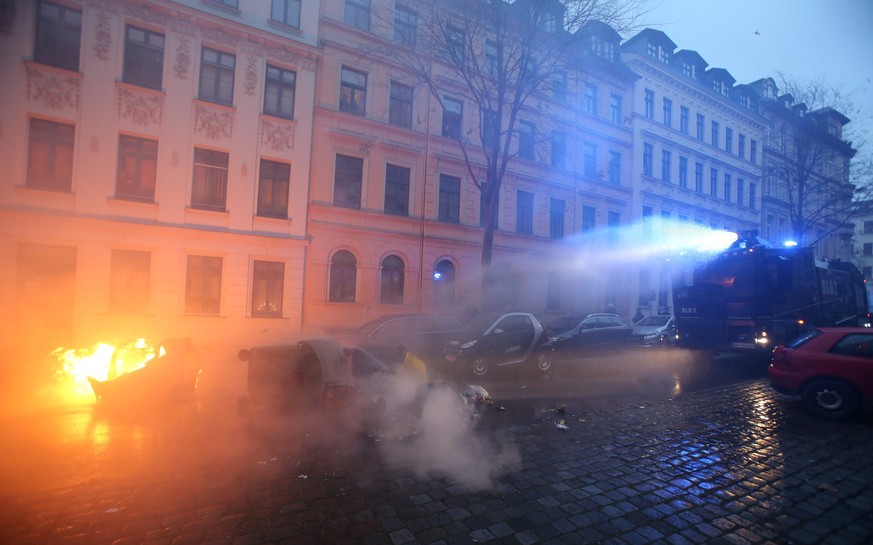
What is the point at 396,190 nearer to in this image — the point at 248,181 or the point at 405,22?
the point at 248,181

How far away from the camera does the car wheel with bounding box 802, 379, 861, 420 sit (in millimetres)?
6676

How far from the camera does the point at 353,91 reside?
17000 millimetres

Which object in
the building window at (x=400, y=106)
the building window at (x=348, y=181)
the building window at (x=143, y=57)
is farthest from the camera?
the building window at (x=400, y=106)

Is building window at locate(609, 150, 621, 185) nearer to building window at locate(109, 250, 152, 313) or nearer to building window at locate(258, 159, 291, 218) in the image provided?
building window at locate(258, 159, 291, 218)

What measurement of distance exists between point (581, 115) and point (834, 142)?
58.6 ft

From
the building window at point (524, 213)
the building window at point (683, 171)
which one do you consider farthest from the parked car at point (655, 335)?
the building window at point (683, 171)

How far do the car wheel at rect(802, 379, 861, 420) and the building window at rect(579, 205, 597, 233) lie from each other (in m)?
17.5

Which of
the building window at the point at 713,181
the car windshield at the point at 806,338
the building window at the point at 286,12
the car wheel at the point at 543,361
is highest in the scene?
the building window at the point at 286,12

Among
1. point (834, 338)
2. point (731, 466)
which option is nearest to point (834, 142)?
point (834, 338)

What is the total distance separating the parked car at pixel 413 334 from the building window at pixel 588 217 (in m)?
15.0

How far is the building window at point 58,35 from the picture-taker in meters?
12.4

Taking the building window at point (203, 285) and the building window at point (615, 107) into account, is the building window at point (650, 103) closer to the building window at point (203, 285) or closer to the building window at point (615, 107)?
the building window at point (615, 107)

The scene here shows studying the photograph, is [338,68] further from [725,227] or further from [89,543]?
[725,227]

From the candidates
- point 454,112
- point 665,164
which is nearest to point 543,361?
point 454,112
